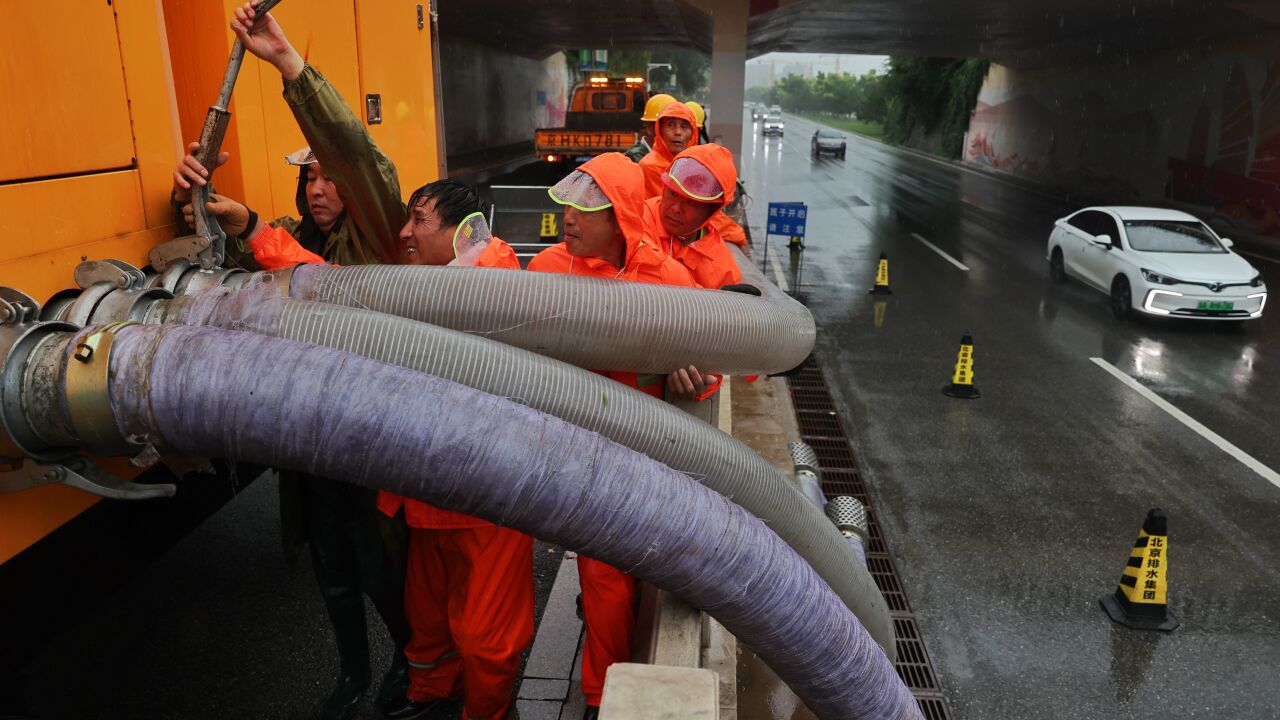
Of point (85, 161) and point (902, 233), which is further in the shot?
point (902, 233)

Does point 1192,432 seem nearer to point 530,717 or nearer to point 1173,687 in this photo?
point 1173,687

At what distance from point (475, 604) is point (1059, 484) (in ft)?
17.3

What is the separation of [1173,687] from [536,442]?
4.23m

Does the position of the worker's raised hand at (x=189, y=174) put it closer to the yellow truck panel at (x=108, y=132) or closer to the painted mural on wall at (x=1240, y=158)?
the yellow truck panel at (x=108, y=132)

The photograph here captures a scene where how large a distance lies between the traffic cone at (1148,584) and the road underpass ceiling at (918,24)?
17746 mm

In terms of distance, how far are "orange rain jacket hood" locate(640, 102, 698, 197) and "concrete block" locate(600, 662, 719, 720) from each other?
4.49 meters

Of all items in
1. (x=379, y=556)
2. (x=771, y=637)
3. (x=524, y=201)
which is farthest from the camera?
(x=524, y=201)

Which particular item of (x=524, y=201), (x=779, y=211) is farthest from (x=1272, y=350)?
(x=524, y=201)

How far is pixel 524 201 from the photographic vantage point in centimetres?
1068

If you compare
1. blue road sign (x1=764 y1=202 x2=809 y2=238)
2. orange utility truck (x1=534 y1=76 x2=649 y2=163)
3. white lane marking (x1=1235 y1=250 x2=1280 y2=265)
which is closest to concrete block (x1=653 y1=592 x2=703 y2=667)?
blue road sign (x1=764 y1=202 x2=809 y2=238)

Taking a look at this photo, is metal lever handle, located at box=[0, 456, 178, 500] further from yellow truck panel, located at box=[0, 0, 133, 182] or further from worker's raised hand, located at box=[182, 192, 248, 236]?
worker's raised hand, located at box=[182, 192, 248, 236]

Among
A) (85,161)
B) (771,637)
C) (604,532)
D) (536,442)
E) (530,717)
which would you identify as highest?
(85,161)

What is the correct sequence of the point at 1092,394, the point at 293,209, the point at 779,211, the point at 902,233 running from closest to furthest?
A: the point at 293,209, the point at 1092,394, the point at 779,211, the point at 902,233

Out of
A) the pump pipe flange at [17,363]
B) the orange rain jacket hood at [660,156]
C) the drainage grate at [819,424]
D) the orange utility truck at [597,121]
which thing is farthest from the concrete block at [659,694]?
the orange utility truck at [597,121]
